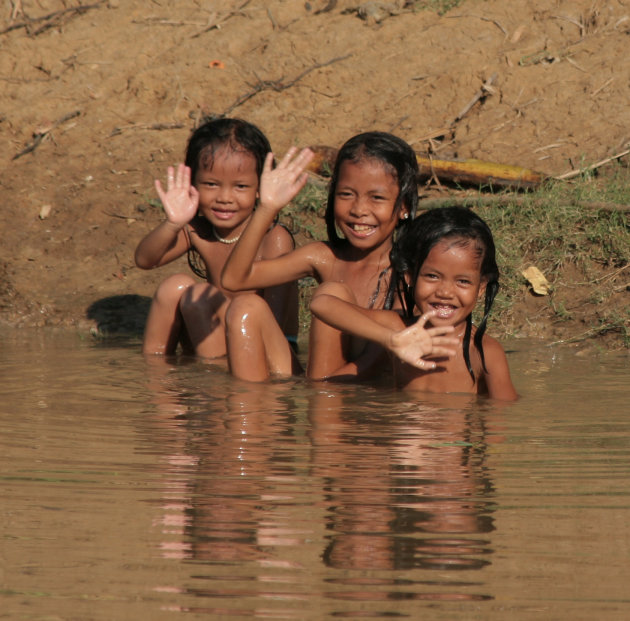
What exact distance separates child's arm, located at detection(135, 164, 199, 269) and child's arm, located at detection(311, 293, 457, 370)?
2.76 feet

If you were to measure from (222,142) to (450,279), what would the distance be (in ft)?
5.20

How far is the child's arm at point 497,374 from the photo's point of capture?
4426mm

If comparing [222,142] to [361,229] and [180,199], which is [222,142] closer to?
[180,199]

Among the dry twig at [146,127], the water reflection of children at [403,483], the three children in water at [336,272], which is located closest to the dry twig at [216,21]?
the dry twig at [146,127]

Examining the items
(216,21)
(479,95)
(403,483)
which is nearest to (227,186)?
(403,483)

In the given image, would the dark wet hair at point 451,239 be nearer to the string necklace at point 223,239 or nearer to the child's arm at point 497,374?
the child's arm at point 497,374

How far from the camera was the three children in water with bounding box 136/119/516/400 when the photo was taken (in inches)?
174

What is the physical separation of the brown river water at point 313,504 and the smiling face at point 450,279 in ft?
1.14

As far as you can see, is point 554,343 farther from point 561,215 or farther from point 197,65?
point 197,65

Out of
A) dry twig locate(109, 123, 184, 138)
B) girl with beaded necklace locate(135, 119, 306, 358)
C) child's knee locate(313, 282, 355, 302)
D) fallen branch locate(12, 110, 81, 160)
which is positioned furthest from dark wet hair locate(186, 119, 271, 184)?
fallen branch locate(12, 110, 81, 160)

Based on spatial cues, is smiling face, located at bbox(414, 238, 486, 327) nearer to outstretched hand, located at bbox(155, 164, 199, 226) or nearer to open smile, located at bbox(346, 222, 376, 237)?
open smile, located at bbox(346, 222, 376, 237)

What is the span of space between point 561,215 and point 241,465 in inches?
142

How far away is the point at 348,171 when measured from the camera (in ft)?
16.1

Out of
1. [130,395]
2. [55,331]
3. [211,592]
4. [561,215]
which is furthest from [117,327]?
[211,592]
